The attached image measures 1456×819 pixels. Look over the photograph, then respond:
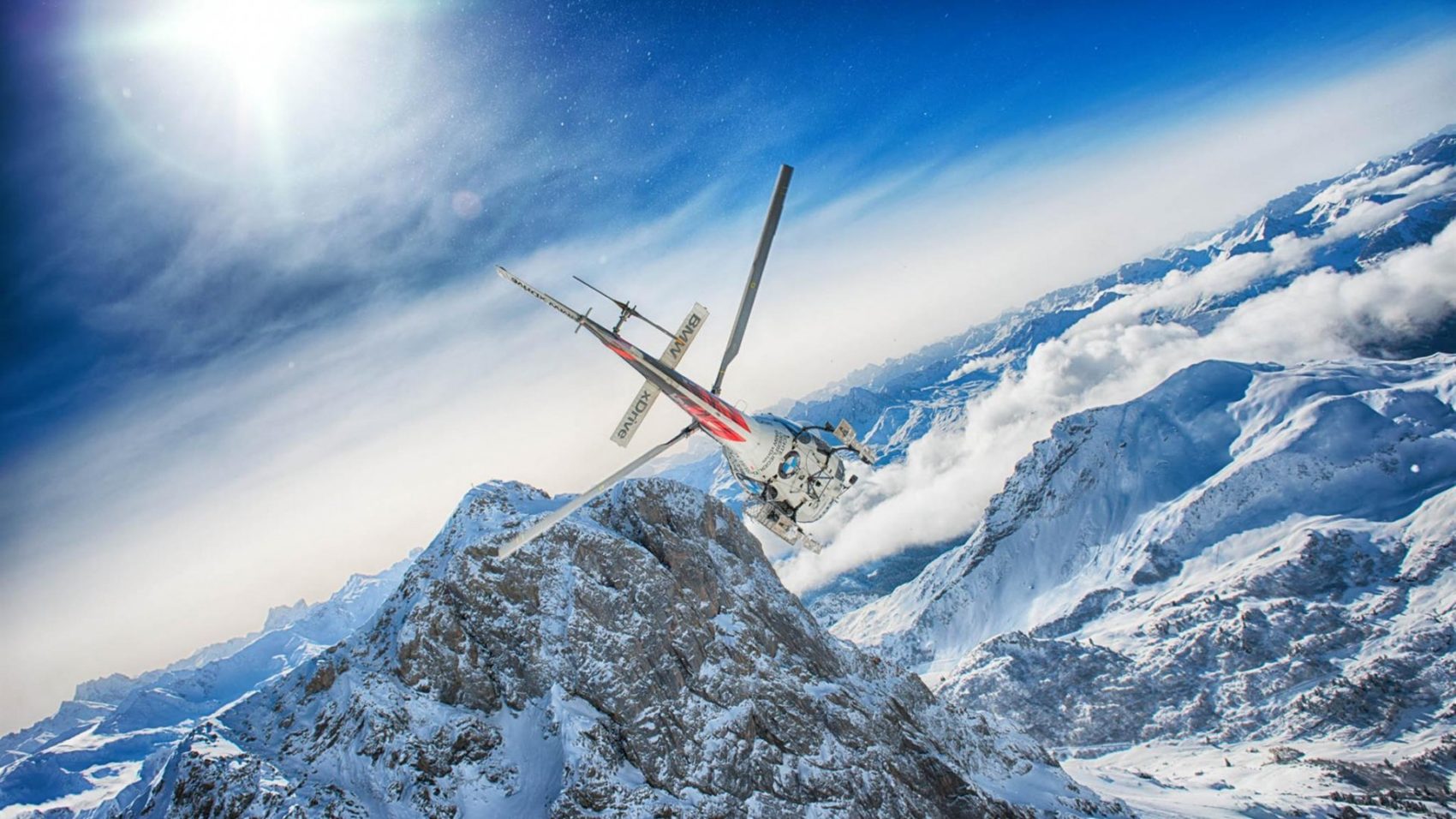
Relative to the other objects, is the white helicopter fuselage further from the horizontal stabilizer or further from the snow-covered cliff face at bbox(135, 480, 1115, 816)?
the snow-covered cliff face at bbox(135, 480, 1115, 816)

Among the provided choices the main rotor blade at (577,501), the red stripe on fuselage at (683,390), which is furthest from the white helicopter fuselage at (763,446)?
the main rotor blade at (577,501)

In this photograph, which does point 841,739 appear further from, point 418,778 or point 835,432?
point 835,432

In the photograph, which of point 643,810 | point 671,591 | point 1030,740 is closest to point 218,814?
point 643,810

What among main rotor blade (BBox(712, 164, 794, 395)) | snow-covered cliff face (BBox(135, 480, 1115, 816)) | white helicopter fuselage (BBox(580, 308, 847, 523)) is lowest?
snow-covered cliff face (BBox(135, 480, 1115, 816))

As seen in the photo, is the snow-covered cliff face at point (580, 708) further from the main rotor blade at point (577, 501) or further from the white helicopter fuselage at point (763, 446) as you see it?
the main rotor blade at point (577, 501)

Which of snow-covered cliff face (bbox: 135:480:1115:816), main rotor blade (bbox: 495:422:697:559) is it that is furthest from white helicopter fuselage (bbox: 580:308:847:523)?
snow-covered cliff face (bbox: 135:480:1115:816)

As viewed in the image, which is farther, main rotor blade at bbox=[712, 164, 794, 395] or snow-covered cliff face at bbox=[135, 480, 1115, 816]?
snow-covered cliff face at bbox=[135, 480, 1115, 816]

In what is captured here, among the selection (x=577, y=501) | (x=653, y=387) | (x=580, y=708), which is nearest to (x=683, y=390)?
(x=653, y=387)

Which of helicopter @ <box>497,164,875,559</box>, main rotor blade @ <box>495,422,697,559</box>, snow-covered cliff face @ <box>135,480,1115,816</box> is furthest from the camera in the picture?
snow-covered cliff face @ <box>135,480,1115,816</box>
